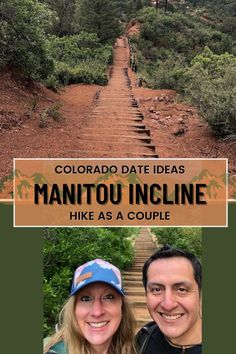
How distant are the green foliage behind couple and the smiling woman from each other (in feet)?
0.77

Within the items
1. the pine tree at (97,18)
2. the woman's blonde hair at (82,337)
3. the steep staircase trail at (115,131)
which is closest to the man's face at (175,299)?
the woman's blonde hair at (82,337)

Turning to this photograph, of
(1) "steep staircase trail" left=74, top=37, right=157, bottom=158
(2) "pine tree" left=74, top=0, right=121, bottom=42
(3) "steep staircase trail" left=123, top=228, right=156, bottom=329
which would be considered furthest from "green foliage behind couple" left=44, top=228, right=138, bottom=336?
(2) "pine tree" left=74, top=0, right=121, bottom=42

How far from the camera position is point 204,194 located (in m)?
3.74

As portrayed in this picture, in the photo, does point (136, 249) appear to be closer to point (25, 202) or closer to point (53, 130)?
point (25, 202)

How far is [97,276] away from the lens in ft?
9.53

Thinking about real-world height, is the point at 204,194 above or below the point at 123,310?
above

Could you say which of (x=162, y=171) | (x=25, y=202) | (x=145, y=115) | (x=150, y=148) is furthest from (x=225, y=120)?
(x=25, y=202)

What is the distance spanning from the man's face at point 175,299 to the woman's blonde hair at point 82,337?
17 centimetres

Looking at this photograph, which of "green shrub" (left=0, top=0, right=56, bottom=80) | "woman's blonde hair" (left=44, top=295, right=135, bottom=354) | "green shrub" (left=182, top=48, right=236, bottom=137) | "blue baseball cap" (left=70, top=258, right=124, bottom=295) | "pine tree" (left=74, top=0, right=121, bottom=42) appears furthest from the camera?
"pine tree" (left=74, top=0, right=121, bottom=42)

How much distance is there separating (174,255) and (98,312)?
63 cm

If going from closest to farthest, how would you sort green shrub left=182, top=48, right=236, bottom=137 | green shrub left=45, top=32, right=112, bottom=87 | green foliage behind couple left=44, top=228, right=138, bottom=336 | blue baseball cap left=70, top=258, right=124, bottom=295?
blue baseball cap left=70, top=258, right=124, bottom=295, green foliage behind couple left=44, top=228, right=138, bottom=336, green shrub left=182, top=48, right=236, bottom=137, green shrub left=45, top=32, right=112, bottom=87

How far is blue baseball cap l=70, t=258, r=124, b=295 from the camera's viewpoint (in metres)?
2.90

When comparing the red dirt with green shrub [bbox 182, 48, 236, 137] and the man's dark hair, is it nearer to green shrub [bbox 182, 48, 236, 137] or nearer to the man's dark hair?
green shrub [bbox 182, 48, 236, 137]

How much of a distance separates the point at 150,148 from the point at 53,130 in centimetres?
252
